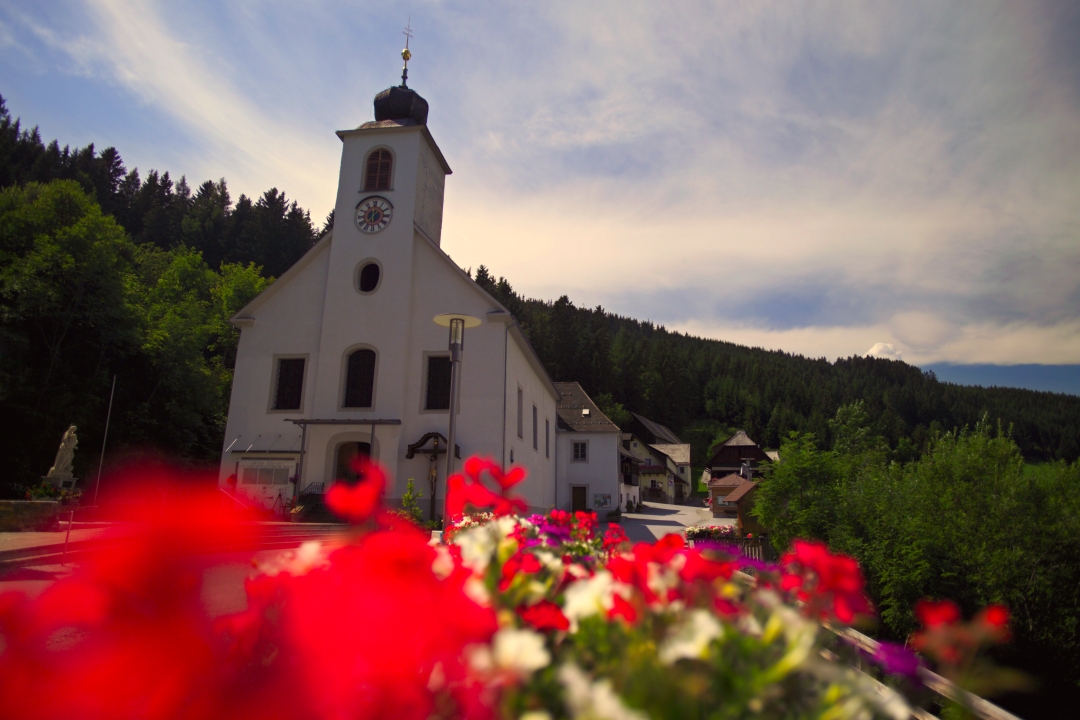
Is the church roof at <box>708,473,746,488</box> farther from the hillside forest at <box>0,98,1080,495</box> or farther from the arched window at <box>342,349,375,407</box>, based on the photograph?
the arched window at <box>342,349,375,407</box>

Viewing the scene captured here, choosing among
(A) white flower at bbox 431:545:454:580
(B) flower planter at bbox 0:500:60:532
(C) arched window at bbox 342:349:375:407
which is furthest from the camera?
(C) arched window at bbox 342:349:375:407

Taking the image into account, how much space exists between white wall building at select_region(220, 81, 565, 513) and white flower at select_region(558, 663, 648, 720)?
65.1ft

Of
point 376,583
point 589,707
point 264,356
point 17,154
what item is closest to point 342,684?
point 376,583

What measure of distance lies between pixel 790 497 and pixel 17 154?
223 ft

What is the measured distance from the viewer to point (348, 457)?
2211cm

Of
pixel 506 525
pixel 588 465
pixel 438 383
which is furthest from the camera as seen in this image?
pixel 588 465

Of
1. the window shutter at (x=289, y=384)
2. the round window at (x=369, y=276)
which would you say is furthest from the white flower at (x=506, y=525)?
the round window at (x=369, y=276)

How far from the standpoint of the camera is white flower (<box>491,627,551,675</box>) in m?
1.25

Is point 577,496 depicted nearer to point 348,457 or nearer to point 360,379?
point 348,457

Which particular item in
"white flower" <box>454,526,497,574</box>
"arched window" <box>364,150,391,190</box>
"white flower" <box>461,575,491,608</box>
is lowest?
"white flower" <box>461,575,491,608</box>

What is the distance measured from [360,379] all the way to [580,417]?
21.2 meters

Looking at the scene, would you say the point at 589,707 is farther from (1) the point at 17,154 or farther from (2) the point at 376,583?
(1) the point at 17,154

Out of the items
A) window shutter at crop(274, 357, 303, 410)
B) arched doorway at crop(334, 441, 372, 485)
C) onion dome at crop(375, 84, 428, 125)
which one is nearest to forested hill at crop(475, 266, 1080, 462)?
onion dome at crop(375, 84, 428, 125)

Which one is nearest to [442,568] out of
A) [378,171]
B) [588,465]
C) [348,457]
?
[348,457]
